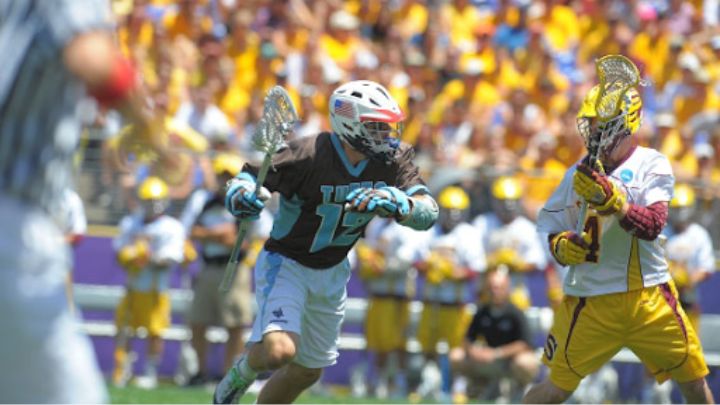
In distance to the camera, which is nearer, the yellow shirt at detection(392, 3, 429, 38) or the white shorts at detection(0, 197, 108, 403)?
the white shorts at detection(0, 197, 108, 403)

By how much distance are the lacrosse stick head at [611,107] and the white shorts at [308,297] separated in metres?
1.46

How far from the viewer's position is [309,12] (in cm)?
1602

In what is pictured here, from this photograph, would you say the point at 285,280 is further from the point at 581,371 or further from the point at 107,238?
the point at 107,238

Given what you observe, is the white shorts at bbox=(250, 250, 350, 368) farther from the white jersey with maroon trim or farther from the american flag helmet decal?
the white jersey with maroon trim

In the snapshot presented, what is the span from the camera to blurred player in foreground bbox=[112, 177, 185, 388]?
44.0ft

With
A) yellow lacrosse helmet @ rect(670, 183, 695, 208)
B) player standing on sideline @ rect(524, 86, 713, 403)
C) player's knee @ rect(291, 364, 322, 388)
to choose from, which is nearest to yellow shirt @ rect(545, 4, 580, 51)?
yellow lacrosse helmet @ rect(670, 183, 695, 208)

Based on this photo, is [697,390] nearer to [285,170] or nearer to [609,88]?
[609,88]

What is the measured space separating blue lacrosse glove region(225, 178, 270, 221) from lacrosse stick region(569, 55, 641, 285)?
158 cm

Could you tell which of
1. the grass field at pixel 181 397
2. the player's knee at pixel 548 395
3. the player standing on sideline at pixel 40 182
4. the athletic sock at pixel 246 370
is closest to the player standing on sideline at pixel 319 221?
the athletic sock at pixel 246 370

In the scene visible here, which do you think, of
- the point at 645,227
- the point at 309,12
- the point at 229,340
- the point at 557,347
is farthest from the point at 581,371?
the point at 309,12

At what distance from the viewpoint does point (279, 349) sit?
7355 millimetres

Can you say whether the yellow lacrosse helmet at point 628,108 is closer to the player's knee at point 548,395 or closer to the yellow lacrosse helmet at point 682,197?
the player's knee at point 548,395

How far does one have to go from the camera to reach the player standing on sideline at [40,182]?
14.4ft

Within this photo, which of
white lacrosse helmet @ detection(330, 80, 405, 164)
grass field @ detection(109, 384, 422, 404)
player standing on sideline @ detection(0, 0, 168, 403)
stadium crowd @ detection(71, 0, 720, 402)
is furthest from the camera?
stadium crowd @ detection(71, 0, 720, 402)
